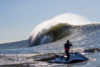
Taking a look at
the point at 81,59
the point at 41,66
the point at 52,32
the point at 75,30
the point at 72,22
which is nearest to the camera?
the point at 41,66

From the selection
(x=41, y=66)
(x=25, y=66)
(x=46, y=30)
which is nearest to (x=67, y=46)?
(x=41, y=66)

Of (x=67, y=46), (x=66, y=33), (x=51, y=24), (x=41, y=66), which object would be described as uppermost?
(x=51, y=24)

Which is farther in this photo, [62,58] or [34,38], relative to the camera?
[34,38]

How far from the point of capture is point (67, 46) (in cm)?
1530

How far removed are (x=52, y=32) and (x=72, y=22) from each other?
7.42 m

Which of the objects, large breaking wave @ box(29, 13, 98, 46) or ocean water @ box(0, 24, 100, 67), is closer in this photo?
ocean water @ box(0, 24, 100, 67)

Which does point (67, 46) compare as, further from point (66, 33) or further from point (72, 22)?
point (72, 22)

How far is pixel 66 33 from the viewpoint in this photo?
127 feet

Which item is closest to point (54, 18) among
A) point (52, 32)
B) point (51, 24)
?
point (51, 24)

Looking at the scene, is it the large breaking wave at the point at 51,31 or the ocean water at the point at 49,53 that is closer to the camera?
the ocean water at the point at 49,53

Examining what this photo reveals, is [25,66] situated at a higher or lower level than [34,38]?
lower

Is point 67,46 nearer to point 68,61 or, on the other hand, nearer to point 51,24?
point 68,61

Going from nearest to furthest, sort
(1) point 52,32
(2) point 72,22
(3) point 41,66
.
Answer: (3) point 41,66 < (1) point 52,32 < (2) point 72,22

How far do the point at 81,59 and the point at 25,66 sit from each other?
4.86m
